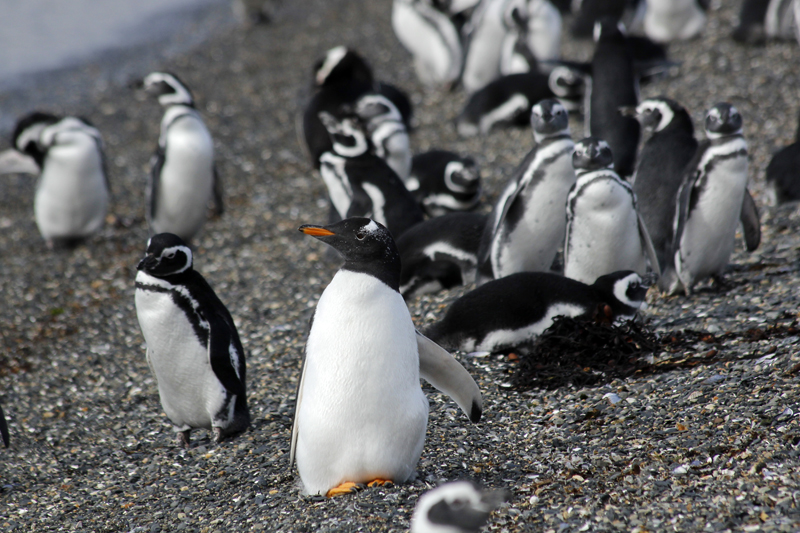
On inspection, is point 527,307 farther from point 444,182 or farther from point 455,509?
point 444,182

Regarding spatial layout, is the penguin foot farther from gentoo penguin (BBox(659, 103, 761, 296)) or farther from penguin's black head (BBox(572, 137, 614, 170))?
gentoo penguin (BBox(659, 103, 761, 296))

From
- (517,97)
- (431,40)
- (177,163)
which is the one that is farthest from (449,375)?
(431,40)

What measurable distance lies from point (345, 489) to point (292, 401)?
1387mm

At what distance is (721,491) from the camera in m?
2.80

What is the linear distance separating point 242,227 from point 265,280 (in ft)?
4.35

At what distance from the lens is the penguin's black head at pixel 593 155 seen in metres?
4.76

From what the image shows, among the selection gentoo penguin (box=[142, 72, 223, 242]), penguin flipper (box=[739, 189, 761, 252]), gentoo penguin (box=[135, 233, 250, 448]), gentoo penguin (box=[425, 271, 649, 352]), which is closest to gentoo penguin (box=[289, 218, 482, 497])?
gentoo penguin (box=[135, 233, 250, 448])

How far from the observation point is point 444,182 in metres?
6.93

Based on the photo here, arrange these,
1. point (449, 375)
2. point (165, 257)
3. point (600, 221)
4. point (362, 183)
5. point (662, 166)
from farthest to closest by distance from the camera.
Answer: point (362, 183)
point (662, 166)
point (600, 221)
point (165, 257)
point (449, 375)

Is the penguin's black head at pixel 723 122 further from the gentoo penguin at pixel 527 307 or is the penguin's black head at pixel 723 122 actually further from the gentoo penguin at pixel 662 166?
the gentoo penguin at pixel 527 307

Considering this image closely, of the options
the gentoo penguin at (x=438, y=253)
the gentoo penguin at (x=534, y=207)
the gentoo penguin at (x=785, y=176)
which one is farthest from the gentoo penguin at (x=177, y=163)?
the gentoo penguin at (x=785, y=176)

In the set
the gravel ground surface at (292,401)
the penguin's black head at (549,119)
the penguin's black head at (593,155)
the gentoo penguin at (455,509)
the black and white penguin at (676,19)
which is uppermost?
the black and white penguin at (676,19)

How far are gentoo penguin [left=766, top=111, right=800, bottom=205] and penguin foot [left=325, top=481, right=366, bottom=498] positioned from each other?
→ 4.22m

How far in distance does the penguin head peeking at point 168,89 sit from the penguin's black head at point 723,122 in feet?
14.3
